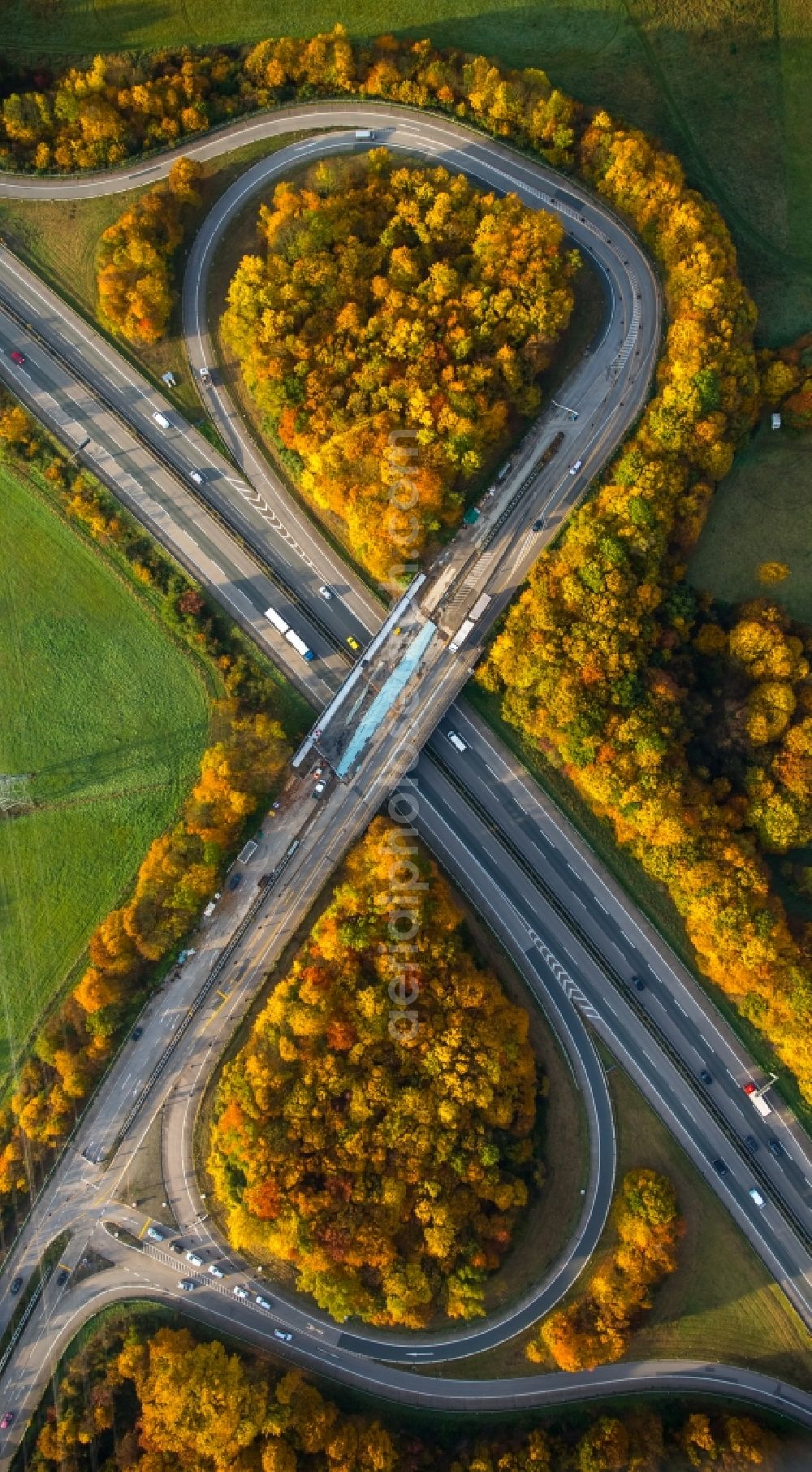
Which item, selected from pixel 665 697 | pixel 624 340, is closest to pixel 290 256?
pixel 624 340

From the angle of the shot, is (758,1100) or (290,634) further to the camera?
(290,634)

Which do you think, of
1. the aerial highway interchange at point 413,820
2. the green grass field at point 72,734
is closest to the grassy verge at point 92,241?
the aerial highway interchange at point 413,820

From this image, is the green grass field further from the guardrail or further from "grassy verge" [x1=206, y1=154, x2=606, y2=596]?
the guardrail

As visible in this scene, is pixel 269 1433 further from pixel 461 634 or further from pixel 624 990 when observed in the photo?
pixel 461 634

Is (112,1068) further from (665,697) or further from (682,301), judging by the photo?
(682,301)

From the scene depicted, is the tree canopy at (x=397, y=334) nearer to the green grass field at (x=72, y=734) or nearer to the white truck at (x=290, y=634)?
the white truck at (x=290, y=634)

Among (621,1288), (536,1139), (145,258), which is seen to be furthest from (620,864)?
(145,258)

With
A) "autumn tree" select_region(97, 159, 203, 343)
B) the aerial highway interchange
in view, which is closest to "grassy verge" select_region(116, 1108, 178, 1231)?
the aerial highway interchange
